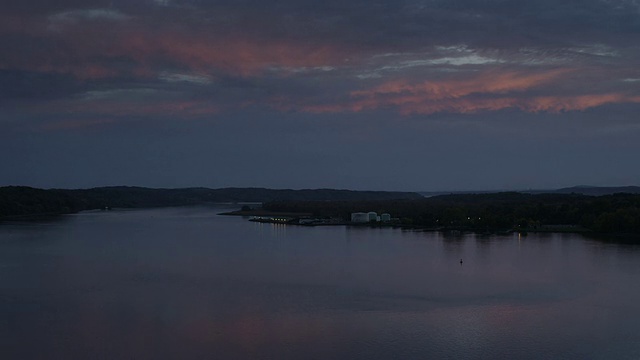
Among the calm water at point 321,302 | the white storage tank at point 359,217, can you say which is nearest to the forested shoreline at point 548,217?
the white storage tank at point 359,217

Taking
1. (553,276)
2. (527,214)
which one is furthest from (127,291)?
(527,214)

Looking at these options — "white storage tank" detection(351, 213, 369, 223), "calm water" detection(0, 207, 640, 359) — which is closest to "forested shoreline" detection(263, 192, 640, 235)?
"white storage tank" detection(351, 213, 369, 223)

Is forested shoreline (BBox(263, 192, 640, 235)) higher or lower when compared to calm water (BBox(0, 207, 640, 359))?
higher

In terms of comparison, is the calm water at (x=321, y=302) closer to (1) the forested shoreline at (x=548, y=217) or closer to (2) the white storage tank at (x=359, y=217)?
(1) the forested shoreline at (x=548, y=217)

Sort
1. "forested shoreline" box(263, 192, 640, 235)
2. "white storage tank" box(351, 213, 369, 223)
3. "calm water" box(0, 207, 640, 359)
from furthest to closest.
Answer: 1. "white storage tank" box(351, 213, 369, 223)
2. "forested shoreline" box(263, 192, 640, 235)
3. "calm water" box(0, 207, 640, 359)

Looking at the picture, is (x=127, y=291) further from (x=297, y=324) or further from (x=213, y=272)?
(x=297, y=324)

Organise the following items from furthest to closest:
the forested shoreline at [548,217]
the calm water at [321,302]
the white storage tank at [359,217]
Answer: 1. the white storage tank at [359,217]
2. the forested shoreline at [548,217]
3. the calm water at [321,302]

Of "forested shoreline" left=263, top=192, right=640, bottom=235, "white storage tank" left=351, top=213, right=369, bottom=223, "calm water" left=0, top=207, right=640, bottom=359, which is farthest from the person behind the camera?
"white storage tank" left=351, top=213, right=369, bottom=223

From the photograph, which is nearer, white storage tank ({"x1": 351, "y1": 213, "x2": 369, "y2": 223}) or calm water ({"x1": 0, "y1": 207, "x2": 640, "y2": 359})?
calm water ({"x1": 0, "y1": 207, "x2": 640, "y2": 359})

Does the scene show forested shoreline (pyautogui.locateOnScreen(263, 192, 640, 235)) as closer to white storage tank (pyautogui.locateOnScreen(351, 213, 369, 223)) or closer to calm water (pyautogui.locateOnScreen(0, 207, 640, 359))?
white storage tank (pyautogui.locateOnScreen(351, 213, 369, 223))
